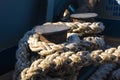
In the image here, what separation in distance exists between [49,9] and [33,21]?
102 millimetres

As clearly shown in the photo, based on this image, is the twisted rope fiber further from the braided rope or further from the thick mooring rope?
the braided rope

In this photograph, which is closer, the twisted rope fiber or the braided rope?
the twisted rope fiber

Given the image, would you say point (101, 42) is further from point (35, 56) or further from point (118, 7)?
point (118, 7)

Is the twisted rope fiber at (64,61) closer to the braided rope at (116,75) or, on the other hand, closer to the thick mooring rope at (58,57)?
the thick mooring rope at (58,57)

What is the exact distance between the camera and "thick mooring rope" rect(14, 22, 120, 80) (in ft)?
2.95

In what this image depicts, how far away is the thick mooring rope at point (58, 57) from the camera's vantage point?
898 mm

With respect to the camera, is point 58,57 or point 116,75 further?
point 116,75

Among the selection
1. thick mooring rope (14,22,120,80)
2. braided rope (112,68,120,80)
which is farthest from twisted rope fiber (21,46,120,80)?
braided rope (112,68,120,80)

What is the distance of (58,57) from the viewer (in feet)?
3.01

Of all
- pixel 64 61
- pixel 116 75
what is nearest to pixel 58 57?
pixel 64 61

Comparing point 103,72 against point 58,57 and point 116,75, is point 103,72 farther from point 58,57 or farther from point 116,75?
point 58,57

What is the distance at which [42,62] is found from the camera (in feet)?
2.97

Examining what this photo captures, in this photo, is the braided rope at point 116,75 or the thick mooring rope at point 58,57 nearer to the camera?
the thick mooring rope at point 58,57

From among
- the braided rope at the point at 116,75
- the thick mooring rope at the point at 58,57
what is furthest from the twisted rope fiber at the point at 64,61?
the braided rope at the point at 116,75
